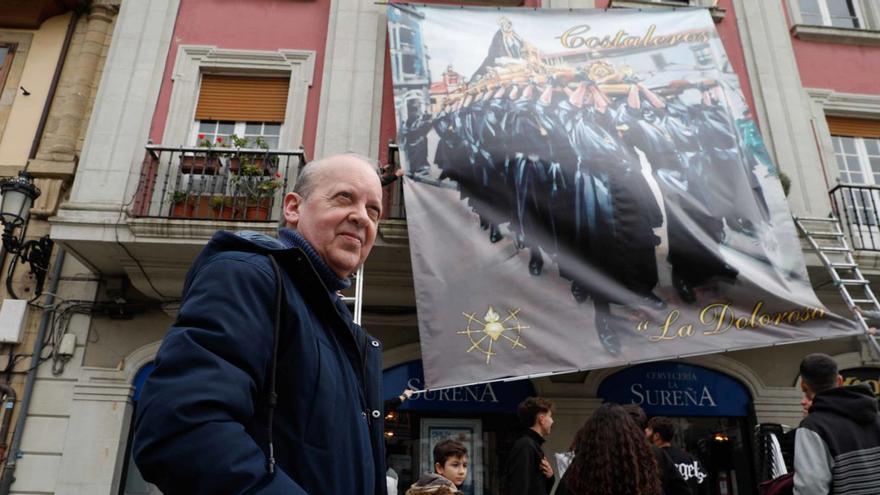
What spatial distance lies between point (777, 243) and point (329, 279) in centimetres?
616

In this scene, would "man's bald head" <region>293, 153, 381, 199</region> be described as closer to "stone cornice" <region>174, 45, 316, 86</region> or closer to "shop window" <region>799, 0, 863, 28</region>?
"stone cornice" <region>174, 45, 316, 86</region>

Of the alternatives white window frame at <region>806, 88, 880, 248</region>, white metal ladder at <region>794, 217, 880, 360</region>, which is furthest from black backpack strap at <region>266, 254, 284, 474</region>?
white window frame at <region>806, 88, 880, 248</region>

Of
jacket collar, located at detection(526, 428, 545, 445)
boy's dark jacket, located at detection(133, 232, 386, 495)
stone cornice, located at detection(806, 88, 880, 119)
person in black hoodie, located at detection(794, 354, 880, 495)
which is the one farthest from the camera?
stone cornice, located at detection(806, 88, 880, 119)

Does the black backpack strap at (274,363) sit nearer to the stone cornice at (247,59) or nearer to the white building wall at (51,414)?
the white building wall at (51,414)

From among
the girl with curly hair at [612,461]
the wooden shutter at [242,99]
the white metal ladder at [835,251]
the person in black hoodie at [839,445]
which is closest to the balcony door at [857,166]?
the white metal ladder at [835,251]

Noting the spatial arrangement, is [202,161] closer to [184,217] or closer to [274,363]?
[184,217]

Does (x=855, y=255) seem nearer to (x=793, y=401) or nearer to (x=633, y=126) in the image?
(x=793, y=401)

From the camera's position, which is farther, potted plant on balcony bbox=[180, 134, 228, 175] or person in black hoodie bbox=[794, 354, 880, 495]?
potted plant on balcony bbox=[180, 134, 228, 175]

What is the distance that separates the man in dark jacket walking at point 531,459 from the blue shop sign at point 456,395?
2.76m

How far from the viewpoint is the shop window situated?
32.0 ft

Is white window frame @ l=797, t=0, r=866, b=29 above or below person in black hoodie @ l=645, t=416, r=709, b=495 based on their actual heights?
above

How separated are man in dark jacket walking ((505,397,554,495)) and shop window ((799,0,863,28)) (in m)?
8.76

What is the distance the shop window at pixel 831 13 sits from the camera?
9.75 metres

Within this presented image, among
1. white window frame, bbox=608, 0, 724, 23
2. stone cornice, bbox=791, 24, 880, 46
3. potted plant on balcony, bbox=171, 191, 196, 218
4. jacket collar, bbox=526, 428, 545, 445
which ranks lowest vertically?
jacket collar, bbox=526, 428, 545, 445
